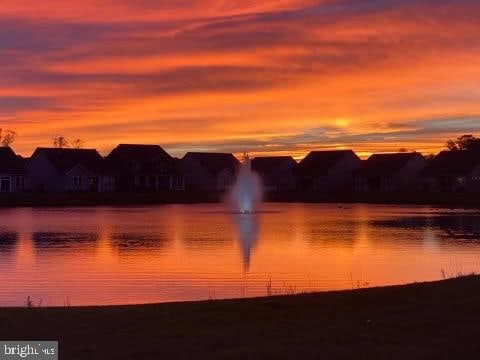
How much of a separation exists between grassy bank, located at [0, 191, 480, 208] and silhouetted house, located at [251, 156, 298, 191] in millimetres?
24413

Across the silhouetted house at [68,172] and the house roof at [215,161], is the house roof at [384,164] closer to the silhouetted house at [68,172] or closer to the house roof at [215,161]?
the house roof at [215,161]

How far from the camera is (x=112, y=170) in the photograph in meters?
113

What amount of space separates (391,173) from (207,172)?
30.8 m

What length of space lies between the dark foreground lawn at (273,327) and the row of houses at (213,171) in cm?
9373

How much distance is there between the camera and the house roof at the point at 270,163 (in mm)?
142250

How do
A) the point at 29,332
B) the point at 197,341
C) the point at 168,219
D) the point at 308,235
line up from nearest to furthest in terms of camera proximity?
the point at 197,341 < the point at 29,332 < the point at 308,235 < the point at 168,219

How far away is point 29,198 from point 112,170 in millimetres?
24972

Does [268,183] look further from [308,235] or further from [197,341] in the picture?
[197,341]

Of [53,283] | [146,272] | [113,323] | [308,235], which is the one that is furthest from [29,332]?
[308,235]

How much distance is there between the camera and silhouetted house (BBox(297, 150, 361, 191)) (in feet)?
420

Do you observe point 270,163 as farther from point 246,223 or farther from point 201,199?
point 246,223

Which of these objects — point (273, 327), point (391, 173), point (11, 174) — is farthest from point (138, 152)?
point (273, 327)

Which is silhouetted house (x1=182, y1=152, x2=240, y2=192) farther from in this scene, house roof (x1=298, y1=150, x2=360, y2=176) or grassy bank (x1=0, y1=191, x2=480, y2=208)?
grassy bank (x1=0, y1=191, x2=480, y2=208)

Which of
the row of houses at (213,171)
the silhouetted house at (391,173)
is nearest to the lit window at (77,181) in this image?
the row of houses at (213,171)
